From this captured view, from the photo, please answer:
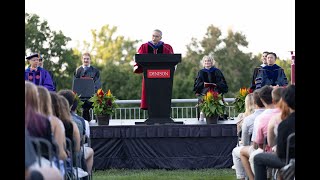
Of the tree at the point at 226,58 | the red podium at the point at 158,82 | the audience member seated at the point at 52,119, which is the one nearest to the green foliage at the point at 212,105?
the red podium at the point at 158,82

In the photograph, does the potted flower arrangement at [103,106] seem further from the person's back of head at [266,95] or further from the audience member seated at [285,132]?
the audience member seated at [285,132]

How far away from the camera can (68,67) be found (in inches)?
1644

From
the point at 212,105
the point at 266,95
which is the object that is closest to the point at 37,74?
the point at 212,105

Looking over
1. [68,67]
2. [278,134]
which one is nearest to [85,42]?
[68,67]

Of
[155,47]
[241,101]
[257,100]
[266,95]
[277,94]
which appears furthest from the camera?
[155,47]

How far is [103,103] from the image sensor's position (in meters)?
13.4

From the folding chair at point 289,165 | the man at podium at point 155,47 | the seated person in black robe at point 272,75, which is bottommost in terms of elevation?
the folding chair at point 289,165

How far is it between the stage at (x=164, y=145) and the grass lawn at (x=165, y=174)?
177 millimetres

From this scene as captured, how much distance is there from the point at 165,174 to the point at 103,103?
1469mm

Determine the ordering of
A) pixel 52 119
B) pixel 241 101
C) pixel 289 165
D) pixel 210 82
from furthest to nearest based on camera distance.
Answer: pixel 210 82
pixel 241 101
pixel 289 165
pixel 52 119

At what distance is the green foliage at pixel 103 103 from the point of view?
13266mm

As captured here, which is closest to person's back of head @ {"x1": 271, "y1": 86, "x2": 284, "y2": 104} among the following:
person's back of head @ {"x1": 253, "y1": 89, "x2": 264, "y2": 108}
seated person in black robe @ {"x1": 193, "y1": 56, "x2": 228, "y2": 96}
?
person's back of head @ {"x1": 253, "y1": 89, "x2": 264, "y2": 108}

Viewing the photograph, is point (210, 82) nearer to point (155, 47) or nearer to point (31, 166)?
point (155, 47)

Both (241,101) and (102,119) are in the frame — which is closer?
(241,101)
